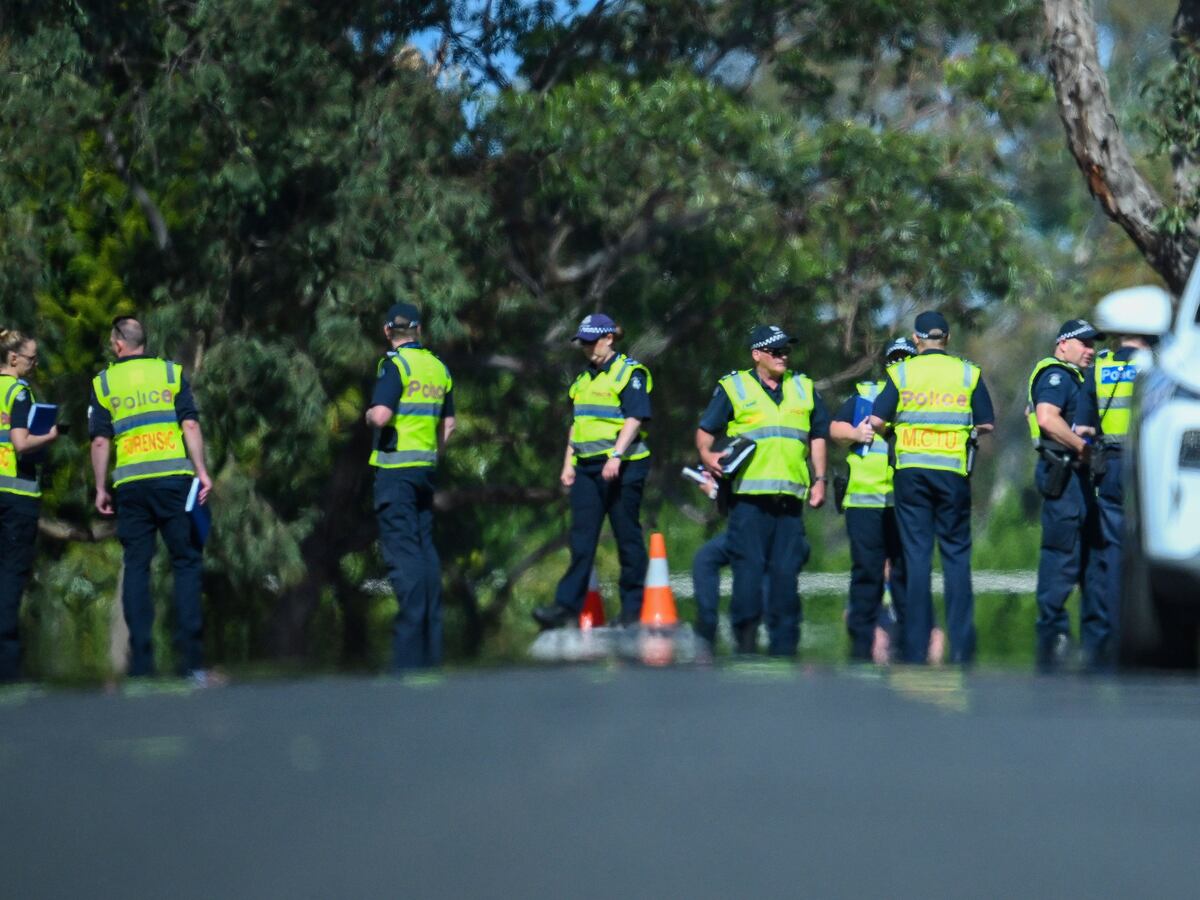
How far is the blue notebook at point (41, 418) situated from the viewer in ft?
38.5

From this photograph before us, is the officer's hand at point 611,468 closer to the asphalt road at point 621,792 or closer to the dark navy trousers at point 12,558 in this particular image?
the dark navy trousers at point 12,558

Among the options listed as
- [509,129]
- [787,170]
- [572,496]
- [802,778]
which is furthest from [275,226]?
[802,778]

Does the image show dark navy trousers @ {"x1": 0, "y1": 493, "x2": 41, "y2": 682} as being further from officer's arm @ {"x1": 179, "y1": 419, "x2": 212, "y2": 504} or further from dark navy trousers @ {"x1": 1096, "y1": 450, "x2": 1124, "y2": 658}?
dark navy trousers @ {"x1": 1096, "y1": 450, "x2": 1124, "y2": 658}


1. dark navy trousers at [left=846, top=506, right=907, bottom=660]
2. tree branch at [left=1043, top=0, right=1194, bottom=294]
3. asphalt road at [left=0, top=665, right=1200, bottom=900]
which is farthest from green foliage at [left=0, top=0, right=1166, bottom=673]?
asphalt road at [left=0, top=665, right=1200, bottom=900]

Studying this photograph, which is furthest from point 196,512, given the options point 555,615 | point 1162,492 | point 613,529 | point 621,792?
point 621,792

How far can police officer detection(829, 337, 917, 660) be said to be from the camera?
12.8m

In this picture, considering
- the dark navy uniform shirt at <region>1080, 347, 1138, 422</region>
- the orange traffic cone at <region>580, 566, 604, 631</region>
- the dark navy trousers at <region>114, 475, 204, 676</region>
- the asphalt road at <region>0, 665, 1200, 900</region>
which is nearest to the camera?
the asphalt road at <region>0, 665, 1200, 900</region>

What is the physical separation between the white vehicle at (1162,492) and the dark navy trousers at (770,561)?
3.93m

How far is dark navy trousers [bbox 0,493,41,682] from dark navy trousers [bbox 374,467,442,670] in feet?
5.49

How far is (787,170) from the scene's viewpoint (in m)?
20.3

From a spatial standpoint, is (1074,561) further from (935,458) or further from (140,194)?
(140,194)

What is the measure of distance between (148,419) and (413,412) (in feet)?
4.42

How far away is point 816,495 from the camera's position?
39.1 feet

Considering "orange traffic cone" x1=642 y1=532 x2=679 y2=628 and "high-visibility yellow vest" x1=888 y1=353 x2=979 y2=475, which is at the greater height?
"high-visibility yellow vest" x1=888 y1=353 x2=979 y2=475
